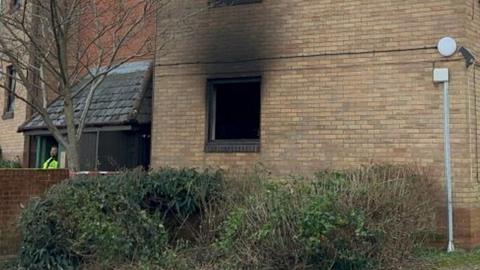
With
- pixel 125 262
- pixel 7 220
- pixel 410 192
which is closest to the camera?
pixel 125 262

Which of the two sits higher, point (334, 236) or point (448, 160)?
point (448, 160)

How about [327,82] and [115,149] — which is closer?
[327,82]

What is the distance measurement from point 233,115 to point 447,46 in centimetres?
425

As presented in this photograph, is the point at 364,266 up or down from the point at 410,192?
down

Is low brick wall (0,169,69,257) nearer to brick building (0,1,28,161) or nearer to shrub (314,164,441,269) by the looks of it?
shrub (314,164,441,269)

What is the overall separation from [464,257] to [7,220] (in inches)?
277

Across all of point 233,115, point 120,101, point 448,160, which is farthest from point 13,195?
point 448,160

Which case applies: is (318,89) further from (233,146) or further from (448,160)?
(448,160)

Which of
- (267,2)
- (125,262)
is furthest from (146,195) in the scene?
(267,2)

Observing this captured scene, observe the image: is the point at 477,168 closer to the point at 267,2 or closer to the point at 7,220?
the point at 267,2

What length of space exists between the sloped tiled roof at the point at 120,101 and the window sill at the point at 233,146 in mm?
2400

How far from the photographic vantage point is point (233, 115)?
12203 millimetres

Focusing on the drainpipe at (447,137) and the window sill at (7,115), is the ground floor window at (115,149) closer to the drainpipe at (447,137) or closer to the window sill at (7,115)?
the window sill at (7,115)

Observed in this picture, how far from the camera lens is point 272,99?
11562 mm
